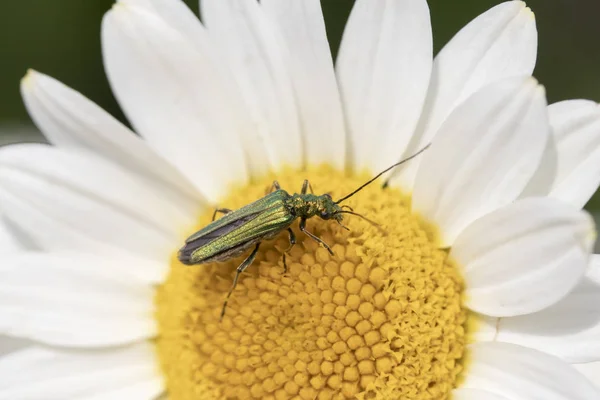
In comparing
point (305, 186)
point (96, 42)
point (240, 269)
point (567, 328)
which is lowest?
point (567, 328)

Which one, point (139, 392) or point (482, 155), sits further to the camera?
point (139, 392)

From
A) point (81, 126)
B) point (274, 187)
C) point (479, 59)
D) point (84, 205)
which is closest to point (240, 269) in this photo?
point (274, 187)

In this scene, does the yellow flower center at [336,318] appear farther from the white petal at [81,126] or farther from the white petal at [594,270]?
the white petal at [81,126]

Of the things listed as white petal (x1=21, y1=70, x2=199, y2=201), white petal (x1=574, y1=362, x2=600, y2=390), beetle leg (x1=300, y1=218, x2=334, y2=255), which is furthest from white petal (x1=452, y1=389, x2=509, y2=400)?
white petal (x1=21, y1=70, x2=199, y2=201)

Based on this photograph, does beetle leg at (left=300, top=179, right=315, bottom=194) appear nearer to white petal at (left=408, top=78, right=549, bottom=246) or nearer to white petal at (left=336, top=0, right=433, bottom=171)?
white petal at (left=336, top=0, right=433, bottom=171)

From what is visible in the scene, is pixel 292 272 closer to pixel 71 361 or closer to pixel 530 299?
pixel 530 299

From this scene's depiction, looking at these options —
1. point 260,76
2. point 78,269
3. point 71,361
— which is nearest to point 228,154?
point 260,76

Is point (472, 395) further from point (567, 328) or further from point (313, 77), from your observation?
point (313, 77)
